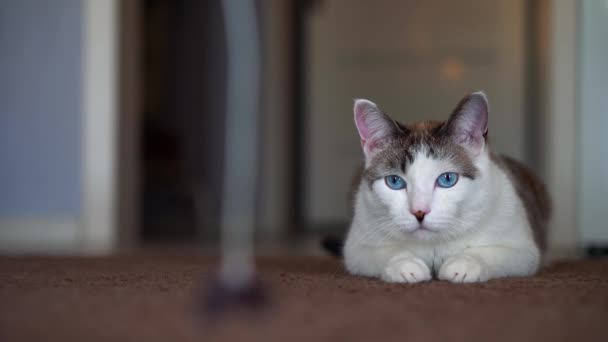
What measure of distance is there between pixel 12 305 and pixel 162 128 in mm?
5526

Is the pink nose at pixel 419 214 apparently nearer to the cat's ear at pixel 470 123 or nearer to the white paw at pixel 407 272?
the white paw at pixel 407 272

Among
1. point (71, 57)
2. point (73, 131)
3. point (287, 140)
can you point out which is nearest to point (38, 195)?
point (73, 131)

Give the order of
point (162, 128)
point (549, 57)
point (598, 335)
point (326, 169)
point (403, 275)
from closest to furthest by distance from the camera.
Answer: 1. point (598, 335)
2. point (403, 275)
3. point (549, 57)
4. point (326, 169)
5. point (162, 128)

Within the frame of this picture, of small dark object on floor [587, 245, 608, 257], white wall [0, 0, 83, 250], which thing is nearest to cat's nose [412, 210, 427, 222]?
small dark object on floor [587, 245, 608, 257]

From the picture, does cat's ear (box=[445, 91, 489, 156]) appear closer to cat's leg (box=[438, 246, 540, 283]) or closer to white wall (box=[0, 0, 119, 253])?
cat's leg (box=[438, 246, 540, 283])

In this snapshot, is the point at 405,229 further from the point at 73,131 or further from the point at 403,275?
the point at 73,131

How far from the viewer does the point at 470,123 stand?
1640mm

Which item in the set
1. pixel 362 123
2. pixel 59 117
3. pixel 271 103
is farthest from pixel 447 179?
pixel 271 103

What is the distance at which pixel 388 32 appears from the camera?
490 cm

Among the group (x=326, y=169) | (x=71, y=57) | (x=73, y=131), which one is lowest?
(x=326, y=169)

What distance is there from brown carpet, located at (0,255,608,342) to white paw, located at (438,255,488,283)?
0.05 m

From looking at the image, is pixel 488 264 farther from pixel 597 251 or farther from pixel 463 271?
pixel 597 251

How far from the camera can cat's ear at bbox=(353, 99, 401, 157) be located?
5.56 feet

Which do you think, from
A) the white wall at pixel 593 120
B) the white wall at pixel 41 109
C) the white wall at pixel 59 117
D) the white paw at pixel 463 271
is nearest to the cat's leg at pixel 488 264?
the white paw at pixel 463 271
